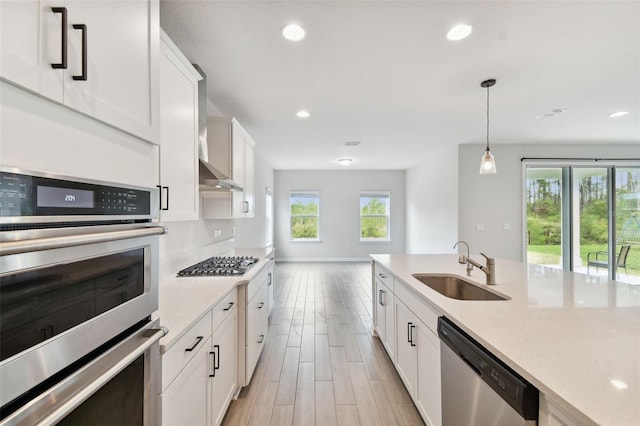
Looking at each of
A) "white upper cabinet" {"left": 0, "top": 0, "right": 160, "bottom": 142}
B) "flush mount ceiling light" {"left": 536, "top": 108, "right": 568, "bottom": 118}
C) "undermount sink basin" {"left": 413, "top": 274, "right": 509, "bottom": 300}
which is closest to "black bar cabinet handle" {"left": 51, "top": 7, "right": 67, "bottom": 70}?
"white upper cabinet" {"left": 0, "top": 0, "right": 160, "bottom": 142}

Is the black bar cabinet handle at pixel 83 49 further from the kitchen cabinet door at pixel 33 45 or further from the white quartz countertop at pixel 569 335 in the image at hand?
the white quartz countertop at pixel 569 335

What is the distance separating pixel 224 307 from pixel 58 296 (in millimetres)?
1164

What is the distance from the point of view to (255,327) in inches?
89.4

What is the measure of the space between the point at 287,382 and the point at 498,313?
173cm

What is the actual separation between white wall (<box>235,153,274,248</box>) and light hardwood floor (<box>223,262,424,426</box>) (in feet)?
4.01

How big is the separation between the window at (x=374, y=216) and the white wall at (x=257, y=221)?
2956 mm

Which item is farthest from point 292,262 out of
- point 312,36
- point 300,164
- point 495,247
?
Result: point 312,36

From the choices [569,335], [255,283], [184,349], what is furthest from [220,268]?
[569,335]

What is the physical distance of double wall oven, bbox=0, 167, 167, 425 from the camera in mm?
524

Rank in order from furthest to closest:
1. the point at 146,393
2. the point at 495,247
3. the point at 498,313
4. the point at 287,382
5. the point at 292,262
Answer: the point at 292,262, the point at 495,247, the point at 287,382, the point at 498,313, the point at 146,393

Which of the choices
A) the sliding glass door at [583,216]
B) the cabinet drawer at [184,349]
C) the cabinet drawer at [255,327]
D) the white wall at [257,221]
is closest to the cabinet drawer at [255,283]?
the cabinet drawer at [255,327]

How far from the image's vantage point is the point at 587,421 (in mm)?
655

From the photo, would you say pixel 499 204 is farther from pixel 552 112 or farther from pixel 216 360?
pixel 216 360

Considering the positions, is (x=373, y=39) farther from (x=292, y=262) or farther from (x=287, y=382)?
(x=292, y=262)
